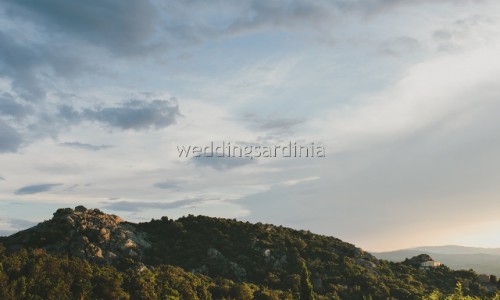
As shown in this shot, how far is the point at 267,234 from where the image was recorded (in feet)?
265

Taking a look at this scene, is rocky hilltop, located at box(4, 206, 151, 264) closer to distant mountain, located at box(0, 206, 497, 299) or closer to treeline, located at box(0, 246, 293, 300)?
distant mountain, located at box(0, 206, 497, 299)

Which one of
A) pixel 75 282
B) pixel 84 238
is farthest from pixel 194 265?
pixel 75 282

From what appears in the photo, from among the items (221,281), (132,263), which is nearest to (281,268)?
(221,281)

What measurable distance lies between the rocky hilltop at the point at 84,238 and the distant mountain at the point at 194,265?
15cm

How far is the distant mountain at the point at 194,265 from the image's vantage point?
35875 mm

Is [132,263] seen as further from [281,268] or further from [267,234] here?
[267,234]

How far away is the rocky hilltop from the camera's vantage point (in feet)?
197

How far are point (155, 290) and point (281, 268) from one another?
32.3m

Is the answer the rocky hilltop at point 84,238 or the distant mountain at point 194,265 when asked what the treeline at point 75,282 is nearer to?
the distant mountain at point 194,265

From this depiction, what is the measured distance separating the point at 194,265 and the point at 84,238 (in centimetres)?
1696

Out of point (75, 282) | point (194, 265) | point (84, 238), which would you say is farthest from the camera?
point (194, 265)

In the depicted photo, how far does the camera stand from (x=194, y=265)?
64000 millimetres

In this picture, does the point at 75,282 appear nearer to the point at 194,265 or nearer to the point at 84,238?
the point at 84,238

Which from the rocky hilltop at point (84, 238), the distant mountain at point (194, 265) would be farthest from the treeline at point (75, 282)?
the rocky hilltop at point (84, 238)
